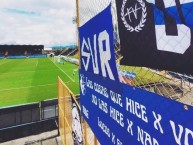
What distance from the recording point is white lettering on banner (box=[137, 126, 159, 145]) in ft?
5.77

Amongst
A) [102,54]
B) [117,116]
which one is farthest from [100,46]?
[117,116]

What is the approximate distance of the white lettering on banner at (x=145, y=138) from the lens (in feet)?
5.77

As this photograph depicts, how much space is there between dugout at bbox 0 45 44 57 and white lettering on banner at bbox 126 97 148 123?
301 ft

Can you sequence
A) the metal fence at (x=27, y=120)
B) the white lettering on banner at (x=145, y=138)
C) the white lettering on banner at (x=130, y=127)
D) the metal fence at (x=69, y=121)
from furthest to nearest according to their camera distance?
the metal fence at (x=27, y=120) → the metal fence at (x=69, y=121) → the white lettering on banner at (x=130, y=127) → the white lettering on banner at (x=145, y=138)

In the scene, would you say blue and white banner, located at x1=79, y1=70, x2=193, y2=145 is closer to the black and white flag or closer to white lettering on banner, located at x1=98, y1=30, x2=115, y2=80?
white lettering on banner, located at x1=98, y1=30, x2=115, y2=80

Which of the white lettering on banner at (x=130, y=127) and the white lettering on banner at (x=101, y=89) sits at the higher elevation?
the white lettering on banner at (x=101, y=89)

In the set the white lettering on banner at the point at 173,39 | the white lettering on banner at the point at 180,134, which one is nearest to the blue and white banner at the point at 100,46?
the white lettering on banner at the point at 173,39

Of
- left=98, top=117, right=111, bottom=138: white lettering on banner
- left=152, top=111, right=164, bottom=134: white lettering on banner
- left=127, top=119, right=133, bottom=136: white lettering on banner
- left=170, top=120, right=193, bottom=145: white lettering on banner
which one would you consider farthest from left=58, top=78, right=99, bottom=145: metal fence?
left=170, top=120, right=193, bottom=145: white lettering on banner

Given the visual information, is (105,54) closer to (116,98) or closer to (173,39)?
(116,98)

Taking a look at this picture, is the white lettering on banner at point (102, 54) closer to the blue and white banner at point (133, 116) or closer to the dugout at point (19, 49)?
the blue and white banner at point (133, 116)

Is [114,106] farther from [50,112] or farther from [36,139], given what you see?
[50,112]

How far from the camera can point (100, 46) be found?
2637 millimetres

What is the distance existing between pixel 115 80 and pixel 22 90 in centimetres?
1817

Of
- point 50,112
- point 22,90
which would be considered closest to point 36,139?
point 50,112
